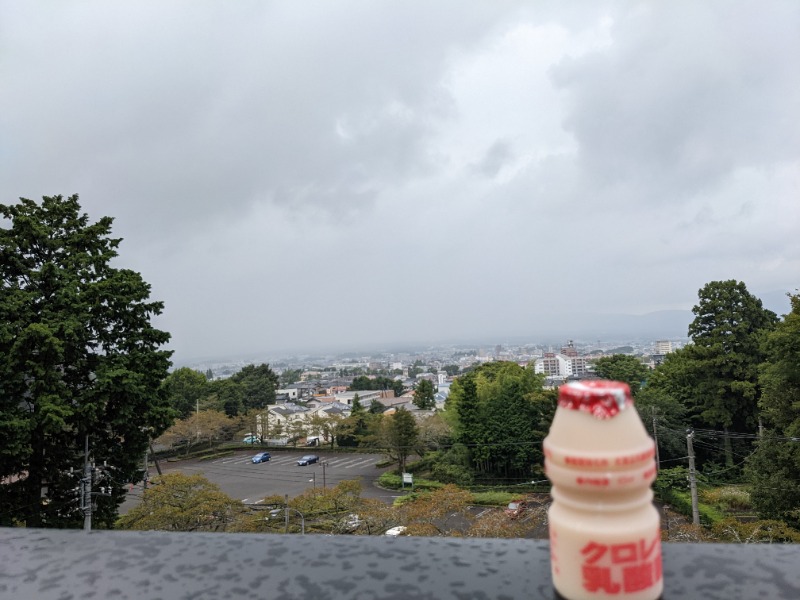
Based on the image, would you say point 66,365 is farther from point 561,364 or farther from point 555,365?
point 555,365

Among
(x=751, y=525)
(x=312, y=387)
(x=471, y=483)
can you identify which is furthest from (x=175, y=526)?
(x=312, y=387)

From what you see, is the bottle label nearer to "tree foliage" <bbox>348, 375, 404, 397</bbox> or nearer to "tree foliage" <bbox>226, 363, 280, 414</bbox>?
"tree foliage" <bbox>226, 363, 280, 414</bbox>

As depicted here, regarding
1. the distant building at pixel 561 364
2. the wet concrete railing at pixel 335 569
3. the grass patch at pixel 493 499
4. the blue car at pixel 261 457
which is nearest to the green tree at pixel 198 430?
the blue car at pixel 261 457

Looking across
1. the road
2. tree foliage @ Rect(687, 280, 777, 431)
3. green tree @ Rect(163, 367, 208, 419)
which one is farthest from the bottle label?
green tree @ Rect(163, 367, 208, 419)

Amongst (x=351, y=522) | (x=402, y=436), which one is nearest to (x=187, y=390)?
(x=402, y=436)

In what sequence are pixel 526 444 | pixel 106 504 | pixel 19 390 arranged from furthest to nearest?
pixel 526 444 < pixel 106 504 < pixel 19 390

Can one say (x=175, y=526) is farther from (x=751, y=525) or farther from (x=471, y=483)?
(x=471, y=483)
